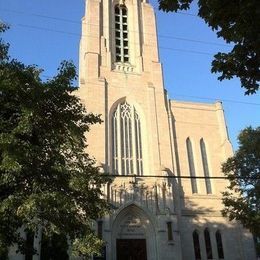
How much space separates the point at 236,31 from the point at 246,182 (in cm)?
1886

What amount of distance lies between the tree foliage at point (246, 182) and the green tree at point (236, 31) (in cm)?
1621

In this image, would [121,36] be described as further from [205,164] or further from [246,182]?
[246,182]

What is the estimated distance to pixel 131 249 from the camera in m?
28.5

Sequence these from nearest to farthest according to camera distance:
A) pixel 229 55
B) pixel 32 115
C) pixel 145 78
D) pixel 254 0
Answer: pixel 254 0 < pixel 229 55 < pixel 32 115 < pixel 145 78

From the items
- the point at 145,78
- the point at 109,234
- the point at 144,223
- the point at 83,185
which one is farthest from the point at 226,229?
the point at 83,185

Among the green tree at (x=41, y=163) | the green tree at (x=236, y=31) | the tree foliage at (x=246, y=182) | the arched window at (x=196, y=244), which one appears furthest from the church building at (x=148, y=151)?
the green tree at (x=236, y=31)

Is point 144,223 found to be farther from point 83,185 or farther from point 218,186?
point 83,185

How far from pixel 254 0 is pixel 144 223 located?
2415 centimetres

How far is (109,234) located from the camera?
2719 cm

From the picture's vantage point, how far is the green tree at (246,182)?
75.7 ft

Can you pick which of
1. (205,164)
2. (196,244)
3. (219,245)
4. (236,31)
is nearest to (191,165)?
(205,164)

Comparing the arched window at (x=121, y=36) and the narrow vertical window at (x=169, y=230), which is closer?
the narrow vertical window at (x=169, y=230)

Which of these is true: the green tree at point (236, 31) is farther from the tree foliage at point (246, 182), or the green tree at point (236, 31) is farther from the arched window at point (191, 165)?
the arched window at point (191, 165)

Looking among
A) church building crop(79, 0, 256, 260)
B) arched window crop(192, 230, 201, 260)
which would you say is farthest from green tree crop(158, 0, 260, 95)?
arched window crop(192, 230, 201, 260)
